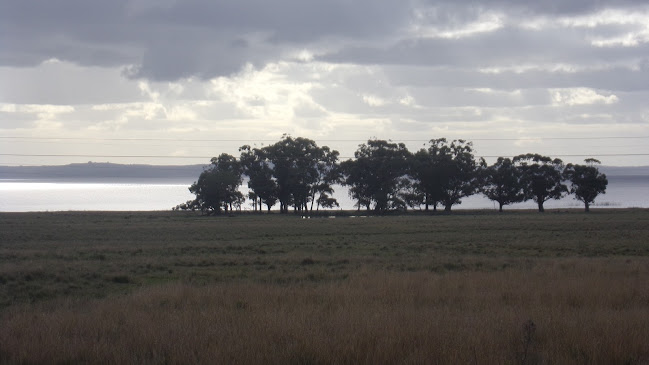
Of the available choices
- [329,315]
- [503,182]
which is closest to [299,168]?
[503,182]

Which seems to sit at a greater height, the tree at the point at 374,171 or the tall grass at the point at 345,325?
the tree at the point at 374,171

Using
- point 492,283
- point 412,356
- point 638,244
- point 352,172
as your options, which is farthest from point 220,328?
point 352,172

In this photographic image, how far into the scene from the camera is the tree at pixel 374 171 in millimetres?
110125

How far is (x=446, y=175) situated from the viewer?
109500 millimetres

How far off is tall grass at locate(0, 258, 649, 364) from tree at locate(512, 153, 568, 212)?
9973 centimetres

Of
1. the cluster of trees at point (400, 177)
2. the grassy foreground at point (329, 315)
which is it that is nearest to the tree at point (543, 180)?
the cluster of trees at point (400, 177)

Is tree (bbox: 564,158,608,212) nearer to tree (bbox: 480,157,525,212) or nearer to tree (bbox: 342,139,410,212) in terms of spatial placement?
tree (bbox: 480,157,525,212)

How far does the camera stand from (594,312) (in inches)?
433

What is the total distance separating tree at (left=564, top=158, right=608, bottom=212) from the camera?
108 m

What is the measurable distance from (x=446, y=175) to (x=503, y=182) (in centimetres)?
1046

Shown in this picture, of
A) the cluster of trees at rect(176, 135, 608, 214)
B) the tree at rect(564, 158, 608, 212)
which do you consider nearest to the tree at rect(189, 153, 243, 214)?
the cluster of trees at rect(176, 135, 608, 214)

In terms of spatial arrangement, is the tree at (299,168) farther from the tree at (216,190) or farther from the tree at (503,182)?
the tree at (503,182)

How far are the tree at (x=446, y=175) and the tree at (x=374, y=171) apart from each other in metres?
3.46

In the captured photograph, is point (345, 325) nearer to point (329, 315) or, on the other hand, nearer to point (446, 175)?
point (329, 315)
